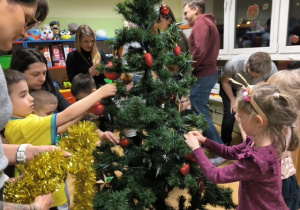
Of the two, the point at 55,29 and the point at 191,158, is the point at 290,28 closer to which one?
the point at 191,158

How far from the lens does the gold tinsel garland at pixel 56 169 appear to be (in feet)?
2.35

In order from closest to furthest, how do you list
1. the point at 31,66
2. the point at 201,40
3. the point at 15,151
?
the point at 15,151 → the point at 31,66 → the point at 201,40

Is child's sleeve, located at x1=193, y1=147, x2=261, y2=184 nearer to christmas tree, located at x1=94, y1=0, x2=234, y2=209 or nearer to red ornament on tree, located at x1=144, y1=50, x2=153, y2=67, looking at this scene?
christmas tree, located at x1=94, y1=0, x2=234, y2=209

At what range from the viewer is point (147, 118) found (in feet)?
3.20

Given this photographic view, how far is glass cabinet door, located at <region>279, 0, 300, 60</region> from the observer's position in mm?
2646

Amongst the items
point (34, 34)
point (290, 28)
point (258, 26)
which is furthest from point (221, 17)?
point (34, 34)

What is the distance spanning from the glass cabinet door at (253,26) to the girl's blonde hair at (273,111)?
215 centimetres

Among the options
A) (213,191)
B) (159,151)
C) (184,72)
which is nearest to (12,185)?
(159,151)

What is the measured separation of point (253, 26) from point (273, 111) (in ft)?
8.31

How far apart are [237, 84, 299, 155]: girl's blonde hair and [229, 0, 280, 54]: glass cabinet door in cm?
215

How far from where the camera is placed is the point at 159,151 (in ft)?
3.64

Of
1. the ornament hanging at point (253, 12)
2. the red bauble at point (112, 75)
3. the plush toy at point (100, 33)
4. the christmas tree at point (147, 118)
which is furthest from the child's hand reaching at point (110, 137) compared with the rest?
the plush toy at point (100, 33)

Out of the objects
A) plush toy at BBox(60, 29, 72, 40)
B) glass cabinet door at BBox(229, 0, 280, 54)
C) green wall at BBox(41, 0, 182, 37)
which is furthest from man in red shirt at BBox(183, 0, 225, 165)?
plush toy at BBox(60, 29, 72, 40)

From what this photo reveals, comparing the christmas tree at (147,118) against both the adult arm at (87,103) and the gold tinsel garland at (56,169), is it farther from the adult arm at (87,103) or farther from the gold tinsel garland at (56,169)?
the gold tinsel garland at (56,169)
